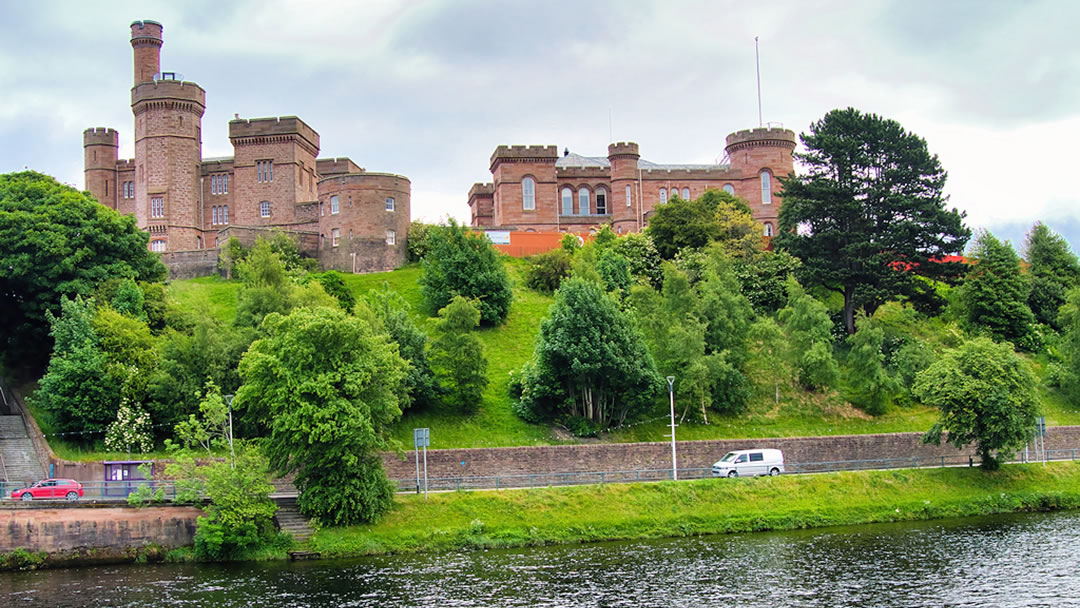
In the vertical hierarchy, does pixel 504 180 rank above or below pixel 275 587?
above

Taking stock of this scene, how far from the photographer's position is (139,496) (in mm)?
35156

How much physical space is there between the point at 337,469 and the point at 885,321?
110ft

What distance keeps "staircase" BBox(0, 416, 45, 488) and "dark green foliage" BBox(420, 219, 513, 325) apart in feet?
75.4

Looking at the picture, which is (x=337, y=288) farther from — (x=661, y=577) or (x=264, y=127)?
(x=661, y=577)

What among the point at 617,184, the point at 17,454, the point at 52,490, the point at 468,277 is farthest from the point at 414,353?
the point at 617,184

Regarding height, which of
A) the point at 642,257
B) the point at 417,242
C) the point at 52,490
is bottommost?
the point at 52,490

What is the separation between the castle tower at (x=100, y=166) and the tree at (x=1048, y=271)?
225ft

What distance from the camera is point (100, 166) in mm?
82188

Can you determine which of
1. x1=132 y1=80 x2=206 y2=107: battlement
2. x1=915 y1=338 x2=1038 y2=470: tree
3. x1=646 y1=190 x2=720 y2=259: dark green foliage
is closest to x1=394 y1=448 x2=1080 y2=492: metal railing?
x1=915 y1=338 x2=1038 y2=470: tree

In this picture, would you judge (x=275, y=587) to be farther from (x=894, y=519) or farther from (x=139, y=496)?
(x=894, y=519)

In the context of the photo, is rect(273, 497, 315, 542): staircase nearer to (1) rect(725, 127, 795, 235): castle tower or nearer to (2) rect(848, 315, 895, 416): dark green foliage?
(2) rect(848, 315, 895, 416): dark green foliage

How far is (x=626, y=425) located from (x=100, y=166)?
54.3 m

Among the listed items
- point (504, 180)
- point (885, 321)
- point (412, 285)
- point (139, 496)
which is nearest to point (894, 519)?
point (885, 321)

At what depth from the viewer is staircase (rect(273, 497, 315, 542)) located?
35312mm
